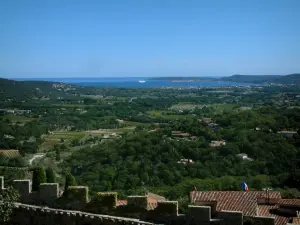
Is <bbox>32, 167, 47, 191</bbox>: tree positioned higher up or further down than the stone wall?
higher up

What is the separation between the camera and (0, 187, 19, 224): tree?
27.1ft

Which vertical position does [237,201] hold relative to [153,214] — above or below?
below

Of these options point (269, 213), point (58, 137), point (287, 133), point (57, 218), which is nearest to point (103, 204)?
point (57, 218)

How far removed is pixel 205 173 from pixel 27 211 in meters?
30.8

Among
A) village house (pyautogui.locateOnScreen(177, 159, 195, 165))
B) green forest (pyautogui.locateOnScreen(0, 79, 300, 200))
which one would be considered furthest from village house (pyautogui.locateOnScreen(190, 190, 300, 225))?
village house (pyautogui.locateOnScreen(177, 159, 195, 165))

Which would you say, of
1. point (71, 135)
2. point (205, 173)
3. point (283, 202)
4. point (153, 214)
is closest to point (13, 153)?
point (71, 135)

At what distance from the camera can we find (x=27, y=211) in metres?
8.54

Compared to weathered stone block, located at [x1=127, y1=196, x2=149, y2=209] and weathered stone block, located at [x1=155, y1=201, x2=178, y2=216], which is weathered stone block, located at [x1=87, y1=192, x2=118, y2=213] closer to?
weathered stone block, located at [x1=127, y1=196, x2=149, y2=209]

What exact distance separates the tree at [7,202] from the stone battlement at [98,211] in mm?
181

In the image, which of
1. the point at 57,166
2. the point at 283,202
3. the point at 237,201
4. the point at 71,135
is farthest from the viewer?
the point at 71,135

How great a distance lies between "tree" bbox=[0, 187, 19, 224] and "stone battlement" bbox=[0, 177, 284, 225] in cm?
18

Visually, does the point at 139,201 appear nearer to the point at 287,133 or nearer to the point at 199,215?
the point at 199,215

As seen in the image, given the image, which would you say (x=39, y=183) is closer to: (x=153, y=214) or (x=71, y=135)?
(x=153, y=214)

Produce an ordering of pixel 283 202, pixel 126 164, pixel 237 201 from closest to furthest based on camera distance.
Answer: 1. pixel 237 201
2. pixel 283 202
3. pixel 126 164
